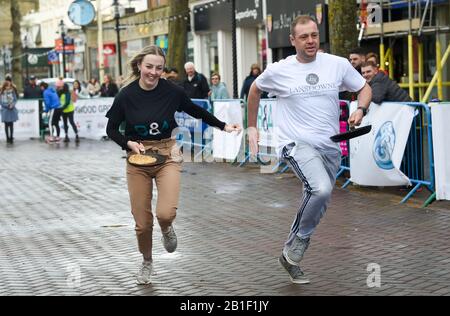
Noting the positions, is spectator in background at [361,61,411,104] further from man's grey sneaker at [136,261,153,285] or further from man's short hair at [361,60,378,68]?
man's grey sneaker at [136,261,153,285]

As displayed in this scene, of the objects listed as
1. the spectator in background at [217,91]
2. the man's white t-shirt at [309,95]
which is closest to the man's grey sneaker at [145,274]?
the man's white t-shirt at [309,95]

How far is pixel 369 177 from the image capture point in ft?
43.1

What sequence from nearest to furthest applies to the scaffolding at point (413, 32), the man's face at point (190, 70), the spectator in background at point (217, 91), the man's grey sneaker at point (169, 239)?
the man's grey sneaker at point (169, 239) → the scaffolding at point (413, 32) → the man's face at point (190, 70) → the spectator in background at point (217, 91)

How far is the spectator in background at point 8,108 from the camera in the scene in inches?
1136

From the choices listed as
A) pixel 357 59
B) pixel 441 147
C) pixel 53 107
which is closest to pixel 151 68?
pixel 441 147

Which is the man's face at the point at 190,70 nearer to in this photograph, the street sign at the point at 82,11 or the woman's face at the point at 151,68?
the woman's face at the point at 151,68

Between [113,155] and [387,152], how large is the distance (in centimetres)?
1074

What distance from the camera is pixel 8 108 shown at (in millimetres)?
28906

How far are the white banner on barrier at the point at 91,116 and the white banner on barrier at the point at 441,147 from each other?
1863 centimetres

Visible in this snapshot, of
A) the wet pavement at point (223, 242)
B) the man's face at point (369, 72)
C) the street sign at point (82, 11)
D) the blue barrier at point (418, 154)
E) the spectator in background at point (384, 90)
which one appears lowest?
the wet pavement at point (223, 242)

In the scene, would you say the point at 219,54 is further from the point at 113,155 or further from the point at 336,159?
the point at 336,159

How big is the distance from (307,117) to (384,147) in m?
5.24

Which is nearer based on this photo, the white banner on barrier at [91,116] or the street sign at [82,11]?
the white banner on barrier at [91,116]
